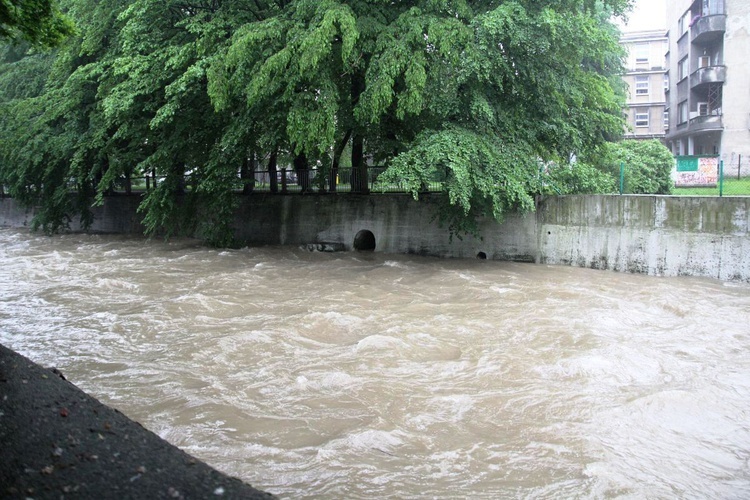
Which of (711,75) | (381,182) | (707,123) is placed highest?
(711,75)

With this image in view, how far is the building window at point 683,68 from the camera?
36.2 metres

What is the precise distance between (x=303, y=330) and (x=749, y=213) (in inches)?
404

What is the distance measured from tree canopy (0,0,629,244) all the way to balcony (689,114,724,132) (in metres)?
16.8

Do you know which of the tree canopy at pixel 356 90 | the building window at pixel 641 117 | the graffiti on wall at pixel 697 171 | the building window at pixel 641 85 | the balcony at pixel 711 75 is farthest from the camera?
the building window at pixel 641 85

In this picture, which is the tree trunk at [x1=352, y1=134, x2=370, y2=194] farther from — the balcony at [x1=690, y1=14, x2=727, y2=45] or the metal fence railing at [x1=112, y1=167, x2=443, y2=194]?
the balcony at [x1=690, y1=14, x2=727, y2=45]

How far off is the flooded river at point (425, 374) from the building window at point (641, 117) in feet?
126

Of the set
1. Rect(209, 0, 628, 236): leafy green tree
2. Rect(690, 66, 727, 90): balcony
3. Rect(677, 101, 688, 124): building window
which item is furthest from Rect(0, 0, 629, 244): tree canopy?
Rect(677, 101, 688, 124): building window

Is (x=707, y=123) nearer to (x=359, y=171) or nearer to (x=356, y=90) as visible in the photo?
(x=359, y=171)

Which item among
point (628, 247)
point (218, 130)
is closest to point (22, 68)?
point (218, 130)

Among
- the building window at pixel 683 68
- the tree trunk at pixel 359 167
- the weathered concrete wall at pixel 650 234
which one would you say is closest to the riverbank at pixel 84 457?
the weathered concrete wall at pixel 650 234

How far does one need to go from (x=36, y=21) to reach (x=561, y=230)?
1330 cm

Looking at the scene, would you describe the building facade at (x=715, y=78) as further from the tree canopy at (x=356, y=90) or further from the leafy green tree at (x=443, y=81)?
the tree canopy at (x=356, y=90)

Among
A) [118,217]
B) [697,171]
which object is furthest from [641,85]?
[118,217]

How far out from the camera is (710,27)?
3128 cm
